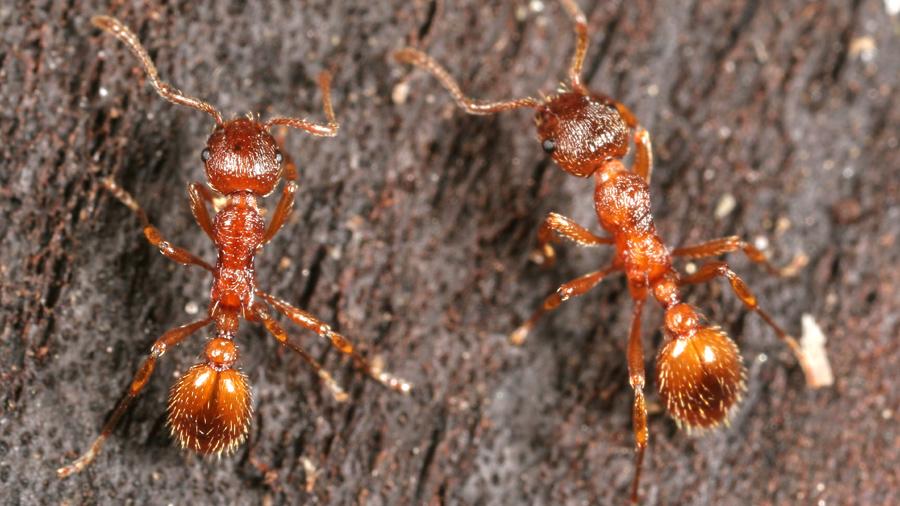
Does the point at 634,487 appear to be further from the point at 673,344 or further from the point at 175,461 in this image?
the point at 175,461

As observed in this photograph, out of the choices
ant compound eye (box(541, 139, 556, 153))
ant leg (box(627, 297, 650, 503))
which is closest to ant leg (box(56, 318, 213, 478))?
ant compound eye (box(541, 139, 556, 153))

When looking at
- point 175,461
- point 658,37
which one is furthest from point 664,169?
point 175,461

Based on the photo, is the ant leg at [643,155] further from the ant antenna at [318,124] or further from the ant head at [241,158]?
the ant head at [241,158]

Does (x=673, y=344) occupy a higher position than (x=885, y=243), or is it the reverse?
(x=885, y=243)

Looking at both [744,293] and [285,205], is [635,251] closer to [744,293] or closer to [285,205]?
[744,293]

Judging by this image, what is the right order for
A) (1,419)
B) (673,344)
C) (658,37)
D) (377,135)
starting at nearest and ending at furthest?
(1,419)
(673,344)
(377,135)
(658,37)

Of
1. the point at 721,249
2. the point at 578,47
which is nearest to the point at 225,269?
the point at 578,47

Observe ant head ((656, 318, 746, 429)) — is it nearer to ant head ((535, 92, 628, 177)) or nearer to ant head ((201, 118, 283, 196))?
ant head ((535, 92, 628, 177))

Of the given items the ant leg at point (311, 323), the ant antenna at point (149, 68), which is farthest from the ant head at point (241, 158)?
the ant leg at point (311, 323)
